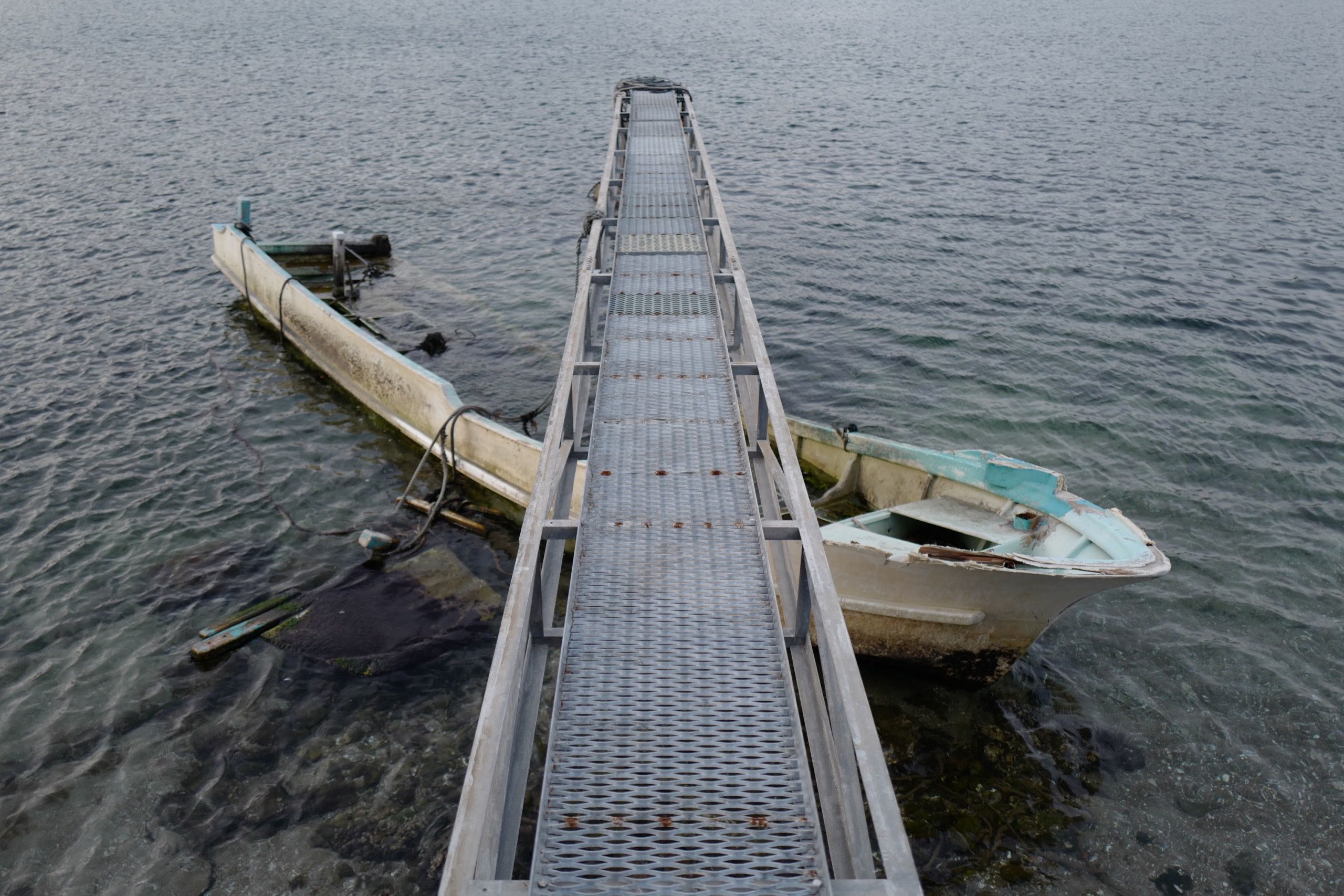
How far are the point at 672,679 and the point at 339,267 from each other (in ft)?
60.8

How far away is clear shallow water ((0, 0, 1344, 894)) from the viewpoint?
886 cm

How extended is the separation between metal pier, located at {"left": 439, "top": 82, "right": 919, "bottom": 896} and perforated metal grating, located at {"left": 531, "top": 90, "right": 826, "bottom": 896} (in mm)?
12

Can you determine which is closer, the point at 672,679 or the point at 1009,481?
the point at 672,679

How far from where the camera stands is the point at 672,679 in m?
5.39

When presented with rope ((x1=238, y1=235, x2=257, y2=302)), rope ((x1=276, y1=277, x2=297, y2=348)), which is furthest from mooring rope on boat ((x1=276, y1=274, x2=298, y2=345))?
rope ((x1=238, y1=235, x2=257, y2=302))

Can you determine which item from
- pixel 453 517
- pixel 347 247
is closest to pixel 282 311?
pixel 347 247

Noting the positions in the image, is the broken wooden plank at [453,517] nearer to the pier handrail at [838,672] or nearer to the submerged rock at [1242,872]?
the pier handrail at [838,672]

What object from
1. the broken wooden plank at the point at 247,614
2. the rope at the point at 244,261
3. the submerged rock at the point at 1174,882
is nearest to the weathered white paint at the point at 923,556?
the submerged rock at the point at 1174,882

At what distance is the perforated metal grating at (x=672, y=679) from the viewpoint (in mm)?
4281

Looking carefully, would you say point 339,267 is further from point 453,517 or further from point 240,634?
point 240,634

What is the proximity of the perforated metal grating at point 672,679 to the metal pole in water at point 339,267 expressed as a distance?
47.4 ft

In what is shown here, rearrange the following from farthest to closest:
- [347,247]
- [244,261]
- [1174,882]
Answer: [347,247], [244,261], [1174,882]

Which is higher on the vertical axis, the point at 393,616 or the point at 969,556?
the point at 969,556

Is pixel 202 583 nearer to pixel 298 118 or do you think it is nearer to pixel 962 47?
pixel 298 118
